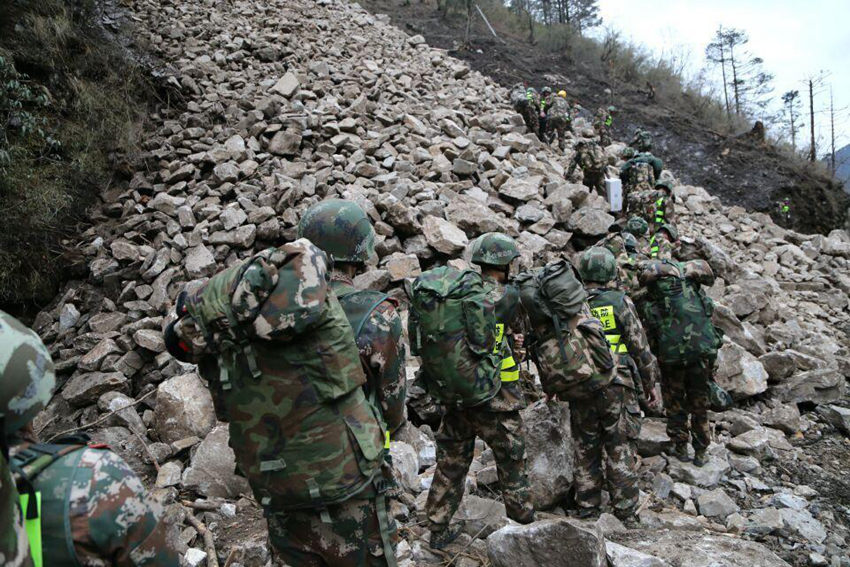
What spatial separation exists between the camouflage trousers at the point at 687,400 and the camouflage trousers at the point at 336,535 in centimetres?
365

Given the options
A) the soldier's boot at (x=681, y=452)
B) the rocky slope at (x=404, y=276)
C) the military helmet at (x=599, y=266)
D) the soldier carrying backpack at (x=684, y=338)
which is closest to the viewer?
the rocky slope at (x=404, y=276)

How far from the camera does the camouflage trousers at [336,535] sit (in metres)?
2.03

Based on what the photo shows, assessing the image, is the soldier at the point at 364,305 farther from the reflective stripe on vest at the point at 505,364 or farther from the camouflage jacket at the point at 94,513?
the reflective stripe on vest at the point at 505,364

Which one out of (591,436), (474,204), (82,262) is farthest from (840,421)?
(82,262)

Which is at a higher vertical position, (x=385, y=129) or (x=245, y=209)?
(x=385, y=129)

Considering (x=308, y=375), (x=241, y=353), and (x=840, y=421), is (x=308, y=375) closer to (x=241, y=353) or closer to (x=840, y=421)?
(x=241, y=353)

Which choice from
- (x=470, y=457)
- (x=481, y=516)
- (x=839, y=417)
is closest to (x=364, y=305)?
(x=470, y=457)

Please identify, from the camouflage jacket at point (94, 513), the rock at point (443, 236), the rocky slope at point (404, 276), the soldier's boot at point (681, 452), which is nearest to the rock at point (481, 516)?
the rocky slope at point (404, 276)

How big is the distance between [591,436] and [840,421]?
3.73 metres

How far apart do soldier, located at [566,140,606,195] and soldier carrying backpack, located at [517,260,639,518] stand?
6422mm

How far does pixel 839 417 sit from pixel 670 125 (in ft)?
49.6

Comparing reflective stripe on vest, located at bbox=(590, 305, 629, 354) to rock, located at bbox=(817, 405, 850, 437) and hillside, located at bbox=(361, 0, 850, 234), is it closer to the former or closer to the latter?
rock, located at bbox=(817, 405, 850, 437)

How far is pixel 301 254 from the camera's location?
1818 mm

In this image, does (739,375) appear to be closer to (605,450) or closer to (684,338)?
(684,338)
